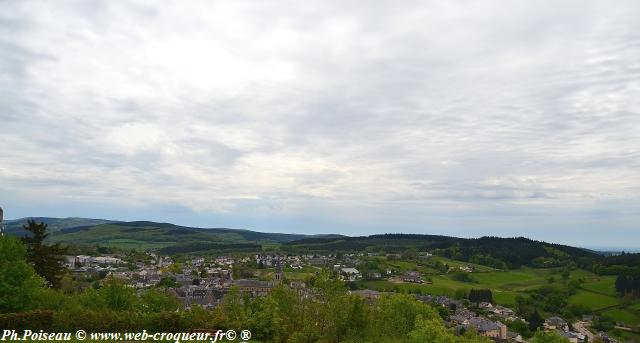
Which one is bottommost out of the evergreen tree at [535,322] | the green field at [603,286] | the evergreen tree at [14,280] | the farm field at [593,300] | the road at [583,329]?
the road at [583,329]

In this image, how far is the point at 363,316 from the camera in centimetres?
3575

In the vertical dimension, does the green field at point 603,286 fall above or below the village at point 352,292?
above

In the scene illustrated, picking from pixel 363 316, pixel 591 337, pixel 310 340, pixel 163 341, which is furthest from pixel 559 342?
pixel 591 337

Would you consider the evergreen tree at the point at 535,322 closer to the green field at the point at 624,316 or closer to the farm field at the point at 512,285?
the farm field at the point at 512,285

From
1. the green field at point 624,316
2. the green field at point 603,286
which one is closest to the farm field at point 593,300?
the green field at point 603,286

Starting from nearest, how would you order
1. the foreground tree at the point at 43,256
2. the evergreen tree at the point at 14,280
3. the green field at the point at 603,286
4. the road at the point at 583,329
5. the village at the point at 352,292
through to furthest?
the evergreen tree at the point at 14,280 < the foreground tree at the point at 43,256 < the village at the point at 352,292 < the road at the point at 583,329 < the green field at the point at 603,286

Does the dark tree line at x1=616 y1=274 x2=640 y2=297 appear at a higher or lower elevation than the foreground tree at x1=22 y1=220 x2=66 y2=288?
lower

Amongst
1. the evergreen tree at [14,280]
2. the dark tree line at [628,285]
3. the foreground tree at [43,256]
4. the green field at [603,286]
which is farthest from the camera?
the green field at [603,286]

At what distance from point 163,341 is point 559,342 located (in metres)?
40.7

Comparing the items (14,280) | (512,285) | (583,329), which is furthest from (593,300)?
(14,280)

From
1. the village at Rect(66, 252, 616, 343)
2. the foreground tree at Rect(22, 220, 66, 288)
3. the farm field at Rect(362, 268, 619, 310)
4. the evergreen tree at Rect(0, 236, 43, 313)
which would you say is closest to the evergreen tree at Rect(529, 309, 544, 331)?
the village at Rect(66, 252, 616, 343)

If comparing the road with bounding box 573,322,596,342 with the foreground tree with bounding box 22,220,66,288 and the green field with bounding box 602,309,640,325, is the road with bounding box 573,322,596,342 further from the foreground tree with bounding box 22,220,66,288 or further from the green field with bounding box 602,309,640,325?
the foreground tree with bounding box 22,220,66,288

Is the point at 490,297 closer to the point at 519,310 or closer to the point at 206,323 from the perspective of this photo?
the point at 519,310

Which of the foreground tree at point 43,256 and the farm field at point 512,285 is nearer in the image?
the foreground tree at point 43,256
